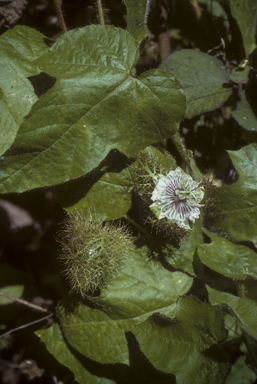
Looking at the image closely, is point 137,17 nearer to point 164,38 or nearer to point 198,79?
point 198,79

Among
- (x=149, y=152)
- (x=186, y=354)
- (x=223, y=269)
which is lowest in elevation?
(x=186, y=354)

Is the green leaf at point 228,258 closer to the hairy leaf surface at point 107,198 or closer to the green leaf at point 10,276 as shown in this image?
the hairy leaf surface at point 107,198

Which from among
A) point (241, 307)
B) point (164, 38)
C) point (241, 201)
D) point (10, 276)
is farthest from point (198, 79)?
point (10, 276)

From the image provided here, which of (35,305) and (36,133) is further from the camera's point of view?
(35,305)

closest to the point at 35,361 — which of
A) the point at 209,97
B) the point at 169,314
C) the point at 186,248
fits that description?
the point at 169,314

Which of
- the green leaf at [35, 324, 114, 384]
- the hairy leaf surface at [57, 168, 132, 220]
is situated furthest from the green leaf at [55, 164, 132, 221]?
the green leaf at [35, 324, 114, 384]

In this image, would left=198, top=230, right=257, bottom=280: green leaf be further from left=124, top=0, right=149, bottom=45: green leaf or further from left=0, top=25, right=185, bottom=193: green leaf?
left=124, top=0, right=149, bottom=45: green leaf

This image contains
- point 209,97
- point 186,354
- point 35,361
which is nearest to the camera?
point 186,354

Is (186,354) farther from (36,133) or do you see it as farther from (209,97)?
(209,97)
